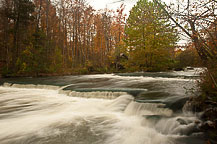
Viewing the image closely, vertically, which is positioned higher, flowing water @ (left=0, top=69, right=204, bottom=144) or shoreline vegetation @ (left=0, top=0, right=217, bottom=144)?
shoreline vegetation @ (left=0, top=0, right=217, bottom=144)

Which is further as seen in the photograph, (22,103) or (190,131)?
(22,103)

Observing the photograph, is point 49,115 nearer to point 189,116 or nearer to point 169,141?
point 169,141

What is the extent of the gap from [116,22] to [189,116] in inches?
974

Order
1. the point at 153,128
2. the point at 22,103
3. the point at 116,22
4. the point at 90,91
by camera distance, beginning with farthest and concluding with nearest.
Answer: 1. the point at 116,22
2. the point at 90,91
3. the point at 22,103
4. the point at 153,128

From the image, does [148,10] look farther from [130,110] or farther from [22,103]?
[22,103]

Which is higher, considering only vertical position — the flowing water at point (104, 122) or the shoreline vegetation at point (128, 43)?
the shoreline vegetation at point (128, 43)

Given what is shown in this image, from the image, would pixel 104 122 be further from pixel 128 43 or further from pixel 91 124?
pixel 128 43

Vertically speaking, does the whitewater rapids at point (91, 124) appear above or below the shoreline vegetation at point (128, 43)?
below

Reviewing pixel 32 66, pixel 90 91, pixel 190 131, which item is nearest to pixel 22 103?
pixel 90 91

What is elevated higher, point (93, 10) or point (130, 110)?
point (93, 10)

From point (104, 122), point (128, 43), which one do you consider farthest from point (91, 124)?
point (128, 43)

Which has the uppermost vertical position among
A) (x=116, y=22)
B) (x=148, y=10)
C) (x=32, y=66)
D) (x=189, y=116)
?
(x=116, y=22)

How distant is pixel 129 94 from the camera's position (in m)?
5.38

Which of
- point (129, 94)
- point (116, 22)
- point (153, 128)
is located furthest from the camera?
point (116, 22)
